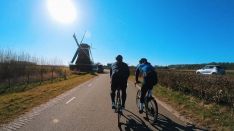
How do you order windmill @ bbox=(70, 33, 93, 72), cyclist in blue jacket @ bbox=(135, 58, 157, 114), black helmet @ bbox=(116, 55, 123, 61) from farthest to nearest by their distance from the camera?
→ 1. windmill @ bbox=(70, 33, 93, 72)
2. black helmet @ bbox=(116, 55, 123, 61)
3. cyclist in blue jacket @ bbox=(135, 58, 157, 114)

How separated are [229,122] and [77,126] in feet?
14.5

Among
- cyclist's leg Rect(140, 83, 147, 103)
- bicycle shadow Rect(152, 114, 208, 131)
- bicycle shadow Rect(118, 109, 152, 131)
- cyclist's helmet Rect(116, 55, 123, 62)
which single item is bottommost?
bicycle shadow Rect(152, 114, 208, 131)

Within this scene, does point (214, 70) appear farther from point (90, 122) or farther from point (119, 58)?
point (90, 122)

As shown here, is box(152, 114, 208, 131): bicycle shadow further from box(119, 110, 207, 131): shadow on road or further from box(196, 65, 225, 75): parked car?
box(196, 65, 225, 75): parked car

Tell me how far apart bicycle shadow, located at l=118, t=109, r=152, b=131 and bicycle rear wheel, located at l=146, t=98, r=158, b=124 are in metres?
0.31

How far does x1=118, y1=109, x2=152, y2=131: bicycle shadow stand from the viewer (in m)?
6.95

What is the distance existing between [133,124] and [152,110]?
0.83 meters

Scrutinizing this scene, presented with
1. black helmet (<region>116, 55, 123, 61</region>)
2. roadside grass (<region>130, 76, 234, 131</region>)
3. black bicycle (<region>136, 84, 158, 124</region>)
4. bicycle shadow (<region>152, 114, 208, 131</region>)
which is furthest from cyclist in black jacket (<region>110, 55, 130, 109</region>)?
roadside grass (<region>130, 76, 234, 131</region>)

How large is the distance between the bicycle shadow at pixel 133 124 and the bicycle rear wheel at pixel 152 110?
1.03 feet

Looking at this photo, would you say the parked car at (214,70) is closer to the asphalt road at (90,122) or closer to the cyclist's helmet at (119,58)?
the asphalt road at (90,122)

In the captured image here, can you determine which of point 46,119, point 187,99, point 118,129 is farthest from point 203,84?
point 46,119

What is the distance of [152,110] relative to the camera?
26.0 feet

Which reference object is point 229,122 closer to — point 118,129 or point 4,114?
point 118,129

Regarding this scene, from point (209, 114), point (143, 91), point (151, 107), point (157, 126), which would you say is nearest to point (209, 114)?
point (209, 114)
